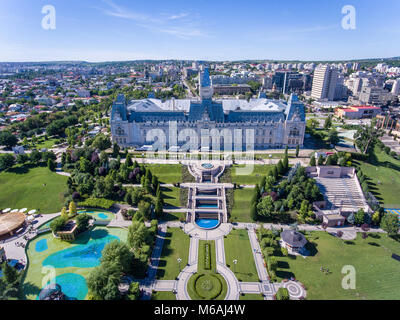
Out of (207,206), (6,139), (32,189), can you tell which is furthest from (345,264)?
(6,139)

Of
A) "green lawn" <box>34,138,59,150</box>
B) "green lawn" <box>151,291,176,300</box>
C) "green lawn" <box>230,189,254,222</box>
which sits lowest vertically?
"green lawn" <box>151,291,176,300</box>

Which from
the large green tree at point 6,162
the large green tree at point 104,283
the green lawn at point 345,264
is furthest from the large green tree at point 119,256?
the large green tree at point 6,162

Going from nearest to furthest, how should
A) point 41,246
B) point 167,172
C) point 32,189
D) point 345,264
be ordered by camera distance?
1. point 345,264
2. point 41,246
3. point 32,189
4. point 167,172

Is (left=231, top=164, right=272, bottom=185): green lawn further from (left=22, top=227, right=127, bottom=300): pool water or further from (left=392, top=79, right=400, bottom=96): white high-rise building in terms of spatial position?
(left=392, top=79, right=400, bottom=96): white high-rise building

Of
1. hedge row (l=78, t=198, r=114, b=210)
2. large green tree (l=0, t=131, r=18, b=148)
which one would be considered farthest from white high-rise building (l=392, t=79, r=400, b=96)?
large green tree (l=0, t=131, r=18, b=148)

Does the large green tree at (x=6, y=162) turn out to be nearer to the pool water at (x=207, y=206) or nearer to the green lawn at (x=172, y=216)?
the green lawn at (x=172, y=216)

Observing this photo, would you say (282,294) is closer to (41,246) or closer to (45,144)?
(41,246)
